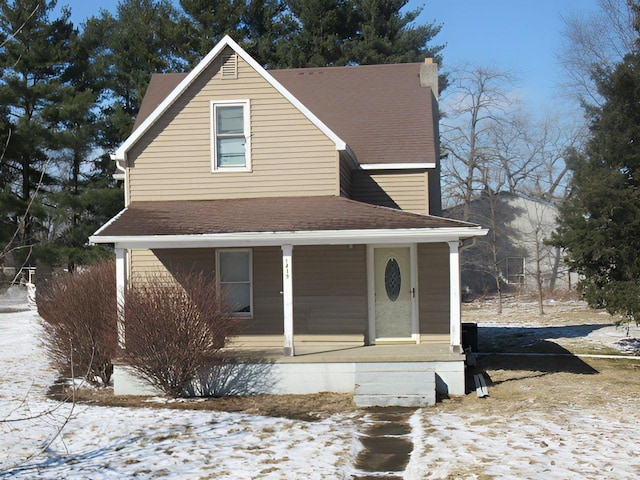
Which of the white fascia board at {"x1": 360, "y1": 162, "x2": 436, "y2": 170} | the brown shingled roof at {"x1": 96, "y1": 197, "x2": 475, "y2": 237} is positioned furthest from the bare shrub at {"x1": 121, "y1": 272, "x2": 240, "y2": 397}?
the white fascia board at {"x1": 360, "y1": 162, "x2": 436, "y2": 170}

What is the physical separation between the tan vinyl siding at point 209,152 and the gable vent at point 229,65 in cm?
10

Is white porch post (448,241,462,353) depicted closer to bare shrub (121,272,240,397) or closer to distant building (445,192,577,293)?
bare shrub (121,272,240,397)

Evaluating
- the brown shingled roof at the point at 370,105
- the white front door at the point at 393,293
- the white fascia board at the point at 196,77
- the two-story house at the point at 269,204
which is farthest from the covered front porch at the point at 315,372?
the brown shingled roof at the point at 370,105

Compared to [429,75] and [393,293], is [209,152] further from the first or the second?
[429,75]

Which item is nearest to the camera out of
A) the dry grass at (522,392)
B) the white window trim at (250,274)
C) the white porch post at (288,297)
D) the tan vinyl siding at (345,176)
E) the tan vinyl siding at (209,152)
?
the dry grass at (522,392)

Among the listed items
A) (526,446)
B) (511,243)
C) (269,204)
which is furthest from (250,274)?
(511,243)

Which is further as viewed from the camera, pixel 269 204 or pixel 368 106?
pixel 368 106

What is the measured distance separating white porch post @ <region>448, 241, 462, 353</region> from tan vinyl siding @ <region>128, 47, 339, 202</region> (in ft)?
10.3

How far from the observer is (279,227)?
40.9 feet

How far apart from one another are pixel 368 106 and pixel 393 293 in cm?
543

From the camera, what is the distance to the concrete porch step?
11203 millimetres

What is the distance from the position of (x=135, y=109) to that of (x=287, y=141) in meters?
22.3

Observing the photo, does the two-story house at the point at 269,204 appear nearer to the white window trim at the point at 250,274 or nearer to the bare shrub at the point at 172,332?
the white window trim at the point at 250,274

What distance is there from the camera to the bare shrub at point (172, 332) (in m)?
11.3
